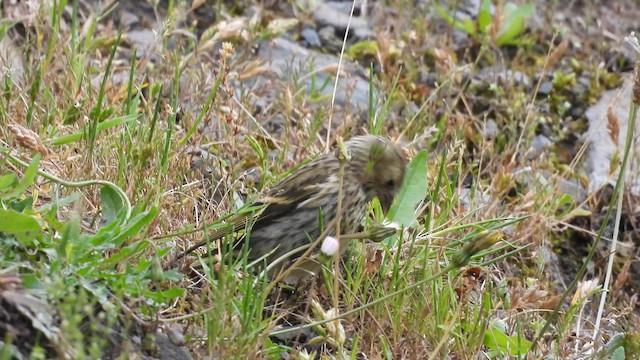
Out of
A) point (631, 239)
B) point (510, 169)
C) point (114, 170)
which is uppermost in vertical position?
point (114, 170)

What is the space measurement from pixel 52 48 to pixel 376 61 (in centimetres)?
217

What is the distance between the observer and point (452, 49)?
6.28 m

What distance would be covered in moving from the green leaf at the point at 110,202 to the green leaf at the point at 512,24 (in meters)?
3.55

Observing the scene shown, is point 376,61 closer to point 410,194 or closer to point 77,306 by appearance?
point 410,194

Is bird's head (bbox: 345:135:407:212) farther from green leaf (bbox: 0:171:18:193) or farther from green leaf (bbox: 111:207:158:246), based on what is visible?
green leaf (bbox: 0:171:18:193)

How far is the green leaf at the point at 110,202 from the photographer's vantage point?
11.0 feet

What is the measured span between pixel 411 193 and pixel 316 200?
19.6 inches

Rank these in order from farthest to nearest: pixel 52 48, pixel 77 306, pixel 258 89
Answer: pixel 258 89 < pixel 52 48 < pixel 77 306

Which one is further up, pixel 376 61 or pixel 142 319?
pixel 142 319

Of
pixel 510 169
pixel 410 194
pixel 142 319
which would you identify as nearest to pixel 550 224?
pixel 510 169

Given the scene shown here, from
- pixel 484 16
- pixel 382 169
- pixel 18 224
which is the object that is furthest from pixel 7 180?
pixel 484 16

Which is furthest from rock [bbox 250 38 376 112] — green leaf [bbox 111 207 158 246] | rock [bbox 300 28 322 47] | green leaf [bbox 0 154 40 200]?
green leaf [bbox 0 154 40 200]

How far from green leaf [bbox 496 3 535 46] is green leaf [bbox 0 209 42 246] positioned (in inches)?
161

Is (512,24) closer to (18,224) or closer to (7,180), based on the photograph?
(7,180)
